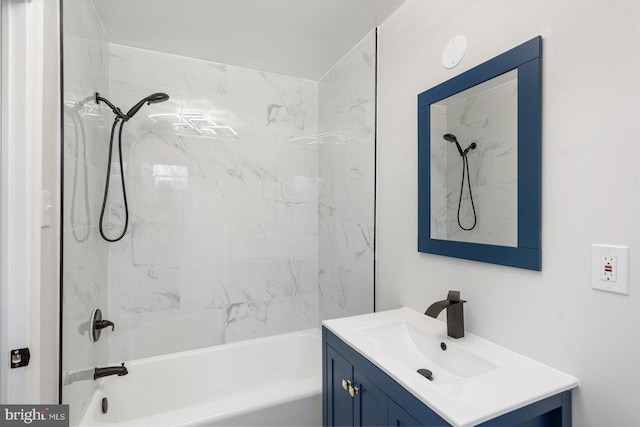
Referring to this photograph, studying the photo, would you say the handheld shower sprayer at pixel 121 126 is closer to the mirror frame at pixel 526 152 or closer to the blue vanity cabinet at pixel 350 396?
the blue vanity cabinet at pixel 350 396

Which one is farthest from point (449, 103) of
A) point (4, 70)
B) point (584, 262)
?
point (4, 70)

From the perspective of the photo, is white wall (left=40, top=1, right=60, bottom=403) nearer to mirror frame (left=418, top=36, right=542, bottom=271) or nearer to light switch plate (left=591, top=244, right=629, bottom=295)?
mirror frame (left=418, top=36, right=542, bottom=271)

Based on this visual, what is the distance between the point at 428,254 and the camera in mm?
1578

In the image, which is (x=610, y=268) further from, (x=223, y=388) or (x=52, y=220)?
(x=223, y=388)

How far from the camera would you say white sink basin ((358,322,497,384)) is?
1.21m

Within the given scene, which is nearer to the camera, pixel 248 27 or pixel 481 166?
pixel 481 166

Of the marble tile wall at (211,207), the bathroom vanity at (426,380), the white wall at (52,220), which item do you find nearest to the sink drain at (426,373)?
the bathroom vanity at (426,380)

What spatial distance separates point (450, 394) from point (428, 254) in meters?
0.74

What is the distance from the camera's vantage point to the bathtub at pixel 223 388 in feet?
5.24

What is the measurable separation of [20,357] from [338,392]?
1136 mm

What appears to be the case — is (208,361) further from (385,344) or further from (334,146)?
(334,146)

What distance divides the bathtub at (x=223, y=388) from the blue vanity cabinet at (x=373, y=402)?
31 cm

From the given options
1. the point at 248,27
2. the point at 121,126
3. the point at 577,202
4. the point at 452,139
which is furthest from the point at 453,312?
the point at 121,126

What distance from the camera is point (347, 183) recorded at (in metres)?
2.28
